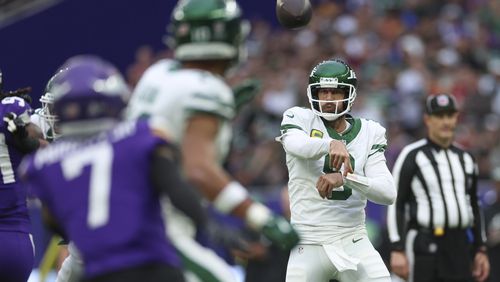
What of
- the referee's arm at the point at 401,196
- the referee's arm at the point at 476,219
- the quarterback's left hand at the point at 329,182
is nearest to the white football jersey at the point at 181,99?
the quarterback's left hand at the point at 329,182

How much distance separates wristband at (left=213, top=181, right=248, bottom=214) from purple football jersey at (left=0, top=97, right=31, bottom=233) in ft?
9.29

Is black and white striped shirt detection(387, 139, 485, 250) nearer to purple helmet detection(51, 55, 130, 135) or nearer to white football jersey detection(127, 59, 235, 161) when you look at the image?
white football jersey detection(127, 59, 235, 161)

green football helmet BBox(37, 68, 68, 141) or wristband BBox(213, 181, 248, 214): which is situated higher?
wristband BBox(213, 181, 248, 214)

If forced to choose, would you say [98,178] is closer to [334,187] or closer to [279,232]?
[279,232]

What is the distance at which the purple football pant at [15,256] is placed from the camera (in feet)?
22.9

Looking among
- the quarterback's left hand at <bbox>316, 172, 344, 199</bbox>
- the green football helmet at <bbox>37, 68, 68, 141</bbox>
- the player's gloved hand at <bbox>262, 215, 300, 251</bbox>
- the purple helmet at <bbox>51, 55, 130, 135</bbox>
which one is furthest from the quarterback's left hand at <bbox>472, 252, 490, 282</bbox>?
the purple helmet at <bbox>51, 55, 130, 135</bbox>

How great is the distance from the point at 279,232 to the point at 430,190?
4589 millimetres

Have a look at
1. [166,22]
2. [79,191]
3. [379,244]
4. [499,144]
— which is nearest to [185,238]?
[79,191]

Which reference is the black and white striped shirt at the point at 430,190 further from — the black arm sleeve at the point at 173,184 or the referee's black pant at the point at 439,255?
the black arm sleeve at the point at 173,184

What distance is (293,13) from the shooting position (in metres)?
7.50

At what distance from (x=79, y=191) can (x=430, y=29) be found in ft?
43.1

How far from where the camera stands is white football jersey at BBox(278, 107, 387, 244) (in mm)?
6941

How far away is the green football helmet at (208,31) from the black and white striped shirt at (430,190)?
4.13m

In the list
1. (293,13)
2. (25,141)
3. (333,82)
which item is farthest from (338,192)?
(25,141)
